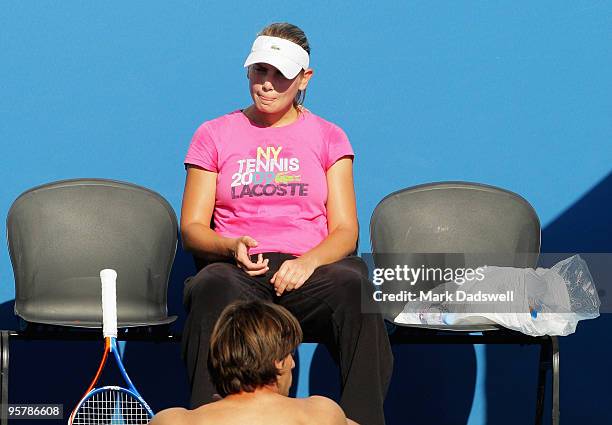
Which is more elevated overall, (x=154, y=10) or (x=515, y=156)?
(x=154, y=10)

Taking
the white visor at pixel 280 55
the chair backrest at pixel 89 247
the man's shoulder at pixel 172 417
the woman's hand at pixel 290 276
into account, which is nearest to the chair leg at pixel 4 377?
the chair backrest at pixel 89 247

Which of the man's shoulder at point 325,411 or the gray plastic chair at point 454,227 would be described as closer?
the man's shoulder at point 325,411

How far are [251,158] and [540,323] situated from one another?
3.91ft

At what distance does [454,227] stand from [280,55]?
1.01 meters

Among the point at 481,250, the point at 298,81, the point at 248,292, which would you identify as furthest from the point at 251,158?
the point at 481,250

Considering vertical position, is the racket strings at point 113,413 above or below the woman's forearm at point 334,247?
below

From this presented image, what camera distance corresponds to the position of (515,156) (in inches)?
214

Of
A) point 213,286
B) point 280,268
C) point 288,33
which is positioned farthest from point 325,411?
point 288,33

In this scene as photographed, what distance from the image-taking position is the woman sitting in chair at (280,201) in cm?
447

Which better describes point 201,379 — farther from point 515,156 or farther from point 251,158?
point 515,156

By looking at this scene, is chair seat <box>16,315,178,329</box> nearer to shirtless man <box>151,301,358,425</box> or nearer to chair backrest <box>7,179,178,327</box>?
chair backrest <box>7,179,178,327</box>

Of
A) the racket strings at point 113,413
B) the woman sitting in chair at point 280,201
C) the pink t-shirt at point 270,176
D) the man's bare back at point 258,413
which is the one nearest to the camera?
the man's bare back at point 258,413

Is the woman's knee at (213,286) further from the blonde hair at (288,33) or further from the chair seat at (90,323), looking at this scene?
the blonde hair at (288,33)

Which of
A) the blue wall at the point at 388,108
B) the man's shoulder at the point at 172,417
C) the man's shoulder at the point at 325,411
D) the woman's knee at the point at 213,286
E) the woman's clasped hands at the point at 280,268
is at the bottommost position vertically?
the man's shoulder at the point at 172,417
